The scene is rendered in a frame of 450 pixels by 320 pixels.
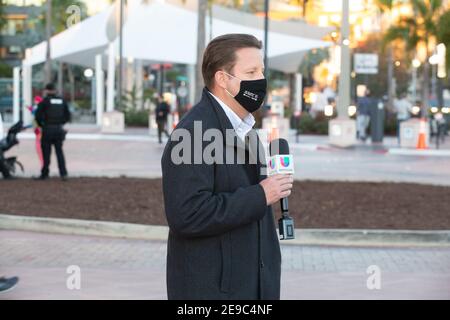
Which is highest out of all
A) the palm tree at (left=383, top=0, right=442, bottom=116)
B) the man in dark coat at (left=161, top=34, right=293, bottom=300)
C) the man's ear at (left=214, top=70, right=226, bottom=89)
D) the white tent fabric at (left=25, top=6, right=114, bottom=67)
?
the palm tree at (left=383, top=0, right=442, bottom=116)

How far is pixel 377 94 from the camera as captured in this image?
256 ft

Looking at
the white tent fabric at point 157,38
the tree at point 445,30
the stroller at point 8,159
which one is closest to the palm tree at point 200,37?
the stroller at point 8,159

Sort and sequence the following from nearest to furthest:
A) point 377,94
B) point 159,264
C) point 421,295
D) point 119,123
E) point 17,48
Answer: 1. point 421,295
2. point 159,264
3. point 119,123
4. point 377,94
5. point 17,48

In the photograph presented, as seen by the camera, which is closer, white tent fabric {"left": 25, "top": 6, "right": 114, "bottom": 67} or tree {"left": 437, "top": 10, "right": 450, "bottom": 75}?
tree {"left": 437, "top": 10, "right": 450, "bottom": 75}

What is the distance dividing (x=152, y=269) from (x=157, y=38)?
34878mm

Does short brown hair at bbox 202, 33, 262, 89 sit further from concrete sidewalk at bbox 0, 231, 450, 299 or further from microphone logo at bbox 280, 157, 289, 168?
concrete sidewalk at bbox 0, 231, 450, 299

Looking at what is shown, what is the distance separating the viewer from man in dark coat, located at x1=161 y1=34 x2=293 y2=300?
377cm

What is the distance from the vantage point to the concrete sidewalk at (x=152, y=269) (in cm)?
870

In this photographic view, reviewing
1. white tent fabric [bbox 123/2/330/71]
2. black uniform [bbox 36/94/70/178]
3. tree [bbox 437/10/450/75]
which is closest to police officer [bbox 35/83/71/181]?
black uniform [bbox 36/94/70/178]

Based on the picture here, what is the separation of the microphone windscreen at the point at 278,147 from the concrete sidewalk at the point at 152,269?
15.1 ft

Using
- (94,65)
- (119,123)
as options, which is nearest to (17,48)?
(94,65)

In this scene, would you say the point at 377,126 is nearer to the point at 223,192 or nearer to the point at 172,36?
the point at 172,36
